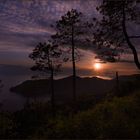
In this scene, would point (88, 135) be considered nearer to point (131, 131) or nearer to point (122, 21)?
point (131, 131)

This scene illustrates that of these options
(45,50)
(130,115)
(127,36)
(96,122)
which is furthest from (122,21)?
(45,50)

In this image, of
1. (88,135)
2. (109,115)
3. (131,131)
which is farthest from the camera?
(109,115)

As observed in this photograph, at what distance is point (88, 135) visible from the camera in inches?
496

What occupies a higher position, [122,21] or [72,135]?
[122,21]

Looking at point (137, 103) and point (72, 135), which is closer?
point (72, 135)

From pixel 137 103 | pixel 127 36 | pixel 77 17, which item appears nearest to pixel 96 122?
pixel 137 103

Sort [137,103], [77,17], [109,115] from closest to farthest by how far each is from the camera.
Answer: [109,115] < [137,103] < [77,17]

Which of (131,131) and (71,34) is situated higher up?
(71,34)

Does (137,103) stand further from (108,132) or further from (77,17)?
(77,17)

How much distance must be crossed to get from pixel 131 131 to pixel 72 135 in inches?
98.3

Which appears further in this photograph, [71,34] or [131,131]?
[71,34]

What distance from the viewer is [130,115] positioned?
52.3 feet

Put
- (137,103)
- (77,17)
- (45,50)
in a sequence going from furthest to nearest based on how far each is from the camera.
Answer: (45,50), (77,17), (137,103)

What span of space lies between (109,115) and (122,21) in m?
10.7
